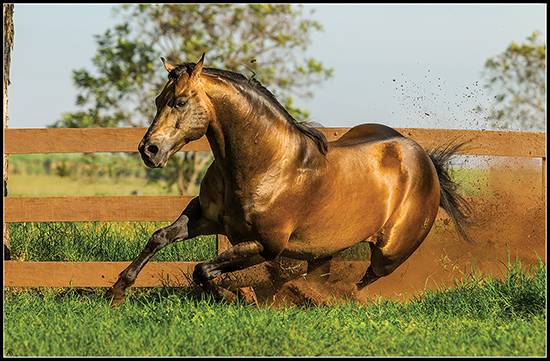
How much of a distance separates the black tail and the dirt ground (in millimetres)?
295

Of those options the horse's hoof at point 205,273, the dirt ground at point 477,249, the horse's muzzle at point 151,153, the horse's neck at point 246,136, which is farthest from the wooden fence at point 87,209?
the horse's muzzle at point 151,153

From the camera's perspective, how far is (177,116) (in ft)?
21.7

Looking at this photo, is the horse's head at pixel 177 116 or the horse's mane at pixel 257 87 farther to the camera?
the horse's mane at pixel 257 87

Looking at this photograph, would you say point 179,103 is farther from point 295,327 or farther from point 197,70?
point 295,327

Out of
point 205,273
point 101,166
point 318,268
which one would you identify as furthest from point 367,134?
point 101,166

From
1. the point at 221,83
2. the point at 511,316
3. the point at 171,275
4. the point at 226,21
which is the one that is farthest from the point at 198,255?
the point at 226,21

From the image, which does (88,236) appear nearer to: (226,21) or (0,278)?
(0,278)

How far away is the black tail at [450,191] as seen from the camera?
864cm

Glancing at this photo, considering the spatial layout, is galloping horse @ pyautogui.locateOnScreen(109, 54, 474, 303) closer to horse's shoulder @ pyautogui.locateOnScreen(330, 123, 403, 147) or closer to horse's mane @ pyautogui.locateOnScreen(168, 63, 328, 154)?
horse's mane @ pyautogui.locateOnScreen(168, 63, 328, 154)

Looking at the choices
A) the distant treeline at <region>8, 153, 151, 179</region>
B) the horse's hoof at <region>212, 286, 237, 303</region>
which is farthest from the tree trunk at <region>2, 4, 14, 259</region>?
the distant treeline at <region>8, 153, 151, 179</region>

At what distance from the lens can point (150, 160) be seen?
6500 millimetres

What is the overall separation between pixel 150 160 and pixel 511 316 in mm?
3010

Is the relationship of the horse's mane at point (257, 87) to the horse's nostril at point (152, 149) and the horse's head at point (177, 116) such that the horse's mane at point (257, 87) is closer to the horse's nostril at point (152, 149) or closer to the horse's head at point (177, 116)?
the horse's head at point (177, 116)

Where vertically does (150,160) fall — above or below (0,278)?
above
